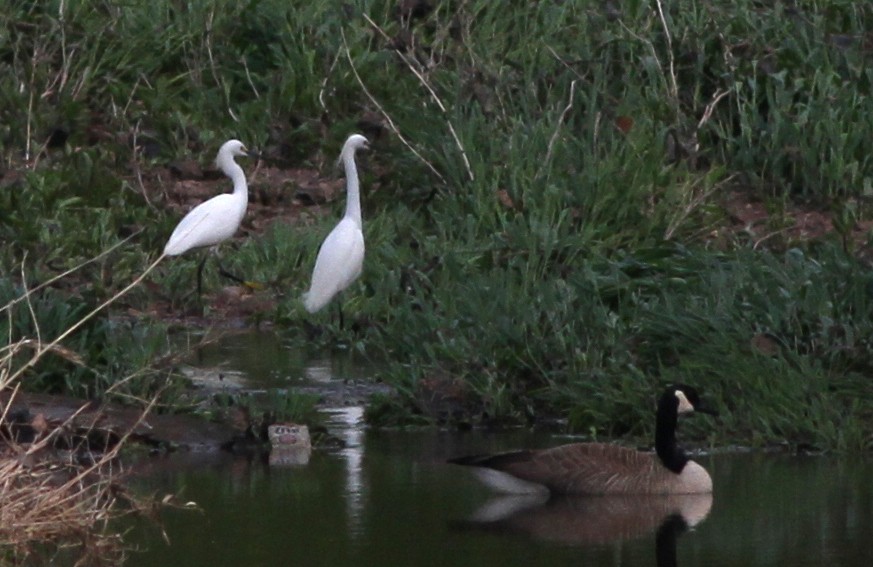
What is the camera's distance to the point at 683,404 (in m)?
8.95

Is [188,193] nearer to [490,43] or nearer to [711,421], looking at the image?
[490,43]

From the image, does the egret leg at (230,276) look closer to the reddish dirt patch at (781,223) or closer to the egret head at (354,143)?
the egret head at (354,143)

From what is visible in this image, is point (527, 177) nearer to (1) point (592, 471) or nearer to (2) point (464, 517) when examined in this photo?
(1) point (592, 471)

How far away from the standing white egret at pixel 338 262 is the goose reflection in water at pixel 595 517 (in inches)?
158

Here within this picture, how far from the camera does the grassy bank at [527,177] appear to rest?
10055 millimetres

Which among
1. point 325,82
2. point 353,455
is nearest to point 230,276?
point 325,82

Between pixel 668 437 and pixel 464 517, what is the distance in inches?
42.1

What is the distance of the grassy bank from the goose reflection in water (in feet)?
3.71

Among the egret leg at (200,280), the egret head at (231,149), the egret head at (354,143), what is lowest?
the egret leg at (200,280)

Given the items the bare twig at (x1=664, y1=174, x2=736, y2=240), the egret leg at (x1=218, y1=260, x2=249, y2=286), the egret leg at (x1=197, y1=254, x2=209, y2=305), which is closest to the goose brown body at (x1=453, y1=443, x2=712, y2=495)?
the bare twig at (x1=664, y1=174, x2=736, y2=240)

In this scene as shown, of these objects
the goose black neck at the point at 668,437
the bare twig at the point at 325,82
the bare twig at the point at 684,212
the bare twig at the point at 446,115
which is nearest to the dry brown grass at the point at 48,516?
the goose black neck at the point at 668,437

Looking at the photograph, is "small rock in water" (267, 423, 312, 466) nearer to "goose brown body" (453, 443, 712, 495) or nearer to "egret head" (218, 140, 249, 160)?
"goose brown body" (453, 443, 712, 495)

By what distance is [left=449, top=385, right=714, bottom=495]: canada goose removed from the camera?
334 inches

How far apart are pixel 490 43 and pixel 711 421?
7.47m
